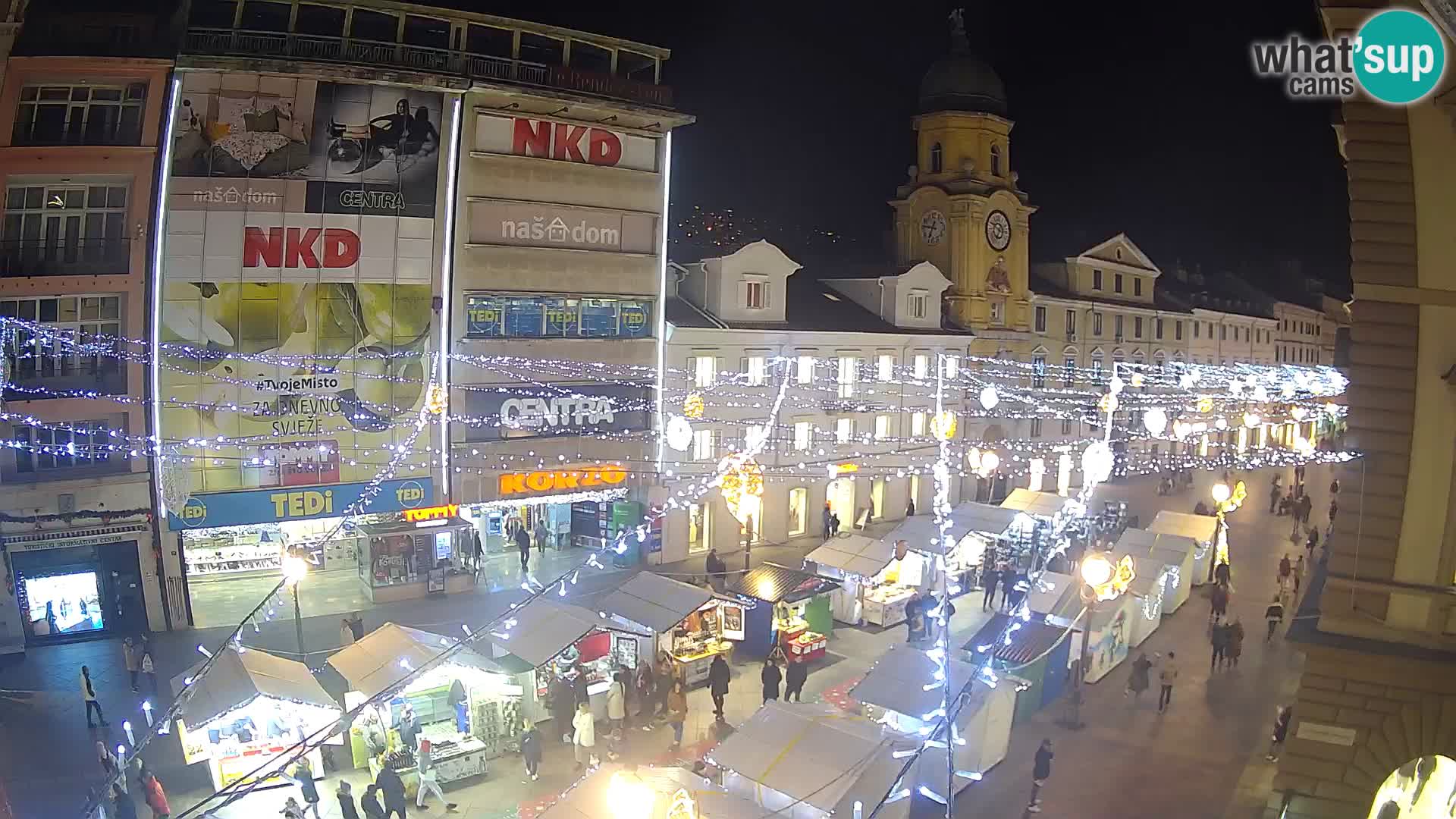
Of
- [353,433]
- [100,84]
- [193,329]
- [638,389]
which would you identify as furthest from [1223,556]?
[100,84]

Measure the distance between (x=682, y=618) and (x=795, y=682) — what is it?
7.68 ft

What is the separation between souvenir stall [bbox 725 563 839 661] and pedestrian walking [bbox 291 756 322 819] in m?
8.61

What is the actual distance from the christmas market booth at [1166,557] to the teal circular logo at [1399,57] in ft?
49.4

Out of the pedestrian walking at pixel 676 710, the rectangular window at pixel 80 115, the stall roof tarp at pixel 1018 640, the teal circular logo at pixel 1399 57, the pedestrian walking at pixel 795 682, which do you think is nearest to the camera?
the teal circular logo at pixel 1399 57

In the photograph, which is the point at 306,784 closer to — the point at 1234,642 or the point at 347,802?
the point at 347,802

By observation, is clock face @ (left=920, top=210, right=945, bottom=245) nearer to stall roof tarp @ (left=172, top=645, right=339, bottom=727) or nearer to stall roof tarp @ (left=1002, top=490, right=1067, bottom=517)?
stall roof tarp @ (left=1002, top=490, right=1067, bottom=517)

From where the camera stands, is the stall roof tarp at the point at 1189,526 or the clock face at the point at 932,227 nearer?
the stall roof tarp at the point at 1189,526

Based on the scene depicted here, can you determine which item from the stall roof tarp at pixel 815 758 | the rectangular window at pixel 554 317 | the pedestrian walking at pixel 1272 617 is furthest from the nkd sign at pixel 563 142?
the pedestrian walking at pixel 1272 617

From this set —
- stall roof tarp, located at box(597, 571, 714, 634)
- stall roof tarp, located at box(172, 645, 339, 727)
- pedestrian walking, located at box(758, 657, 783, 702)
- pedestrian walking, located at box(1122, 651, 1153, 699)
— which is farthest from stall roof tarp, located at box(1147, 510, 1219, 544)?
stall roof tarp, located at box(172, 645, 339, 727)

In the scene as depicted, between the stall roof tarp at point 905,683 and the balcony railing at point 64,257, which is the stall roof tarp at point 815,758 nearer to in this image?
the stall roof tarp at point 905,683

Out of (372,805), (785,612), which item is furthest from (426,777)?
(785,612)

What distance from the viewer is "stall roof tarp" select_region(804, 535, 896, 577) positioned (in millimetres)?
21688

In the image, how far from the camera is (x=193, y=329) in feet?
69.4

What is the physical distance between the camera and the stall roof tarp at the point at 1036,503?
87.7 feet
